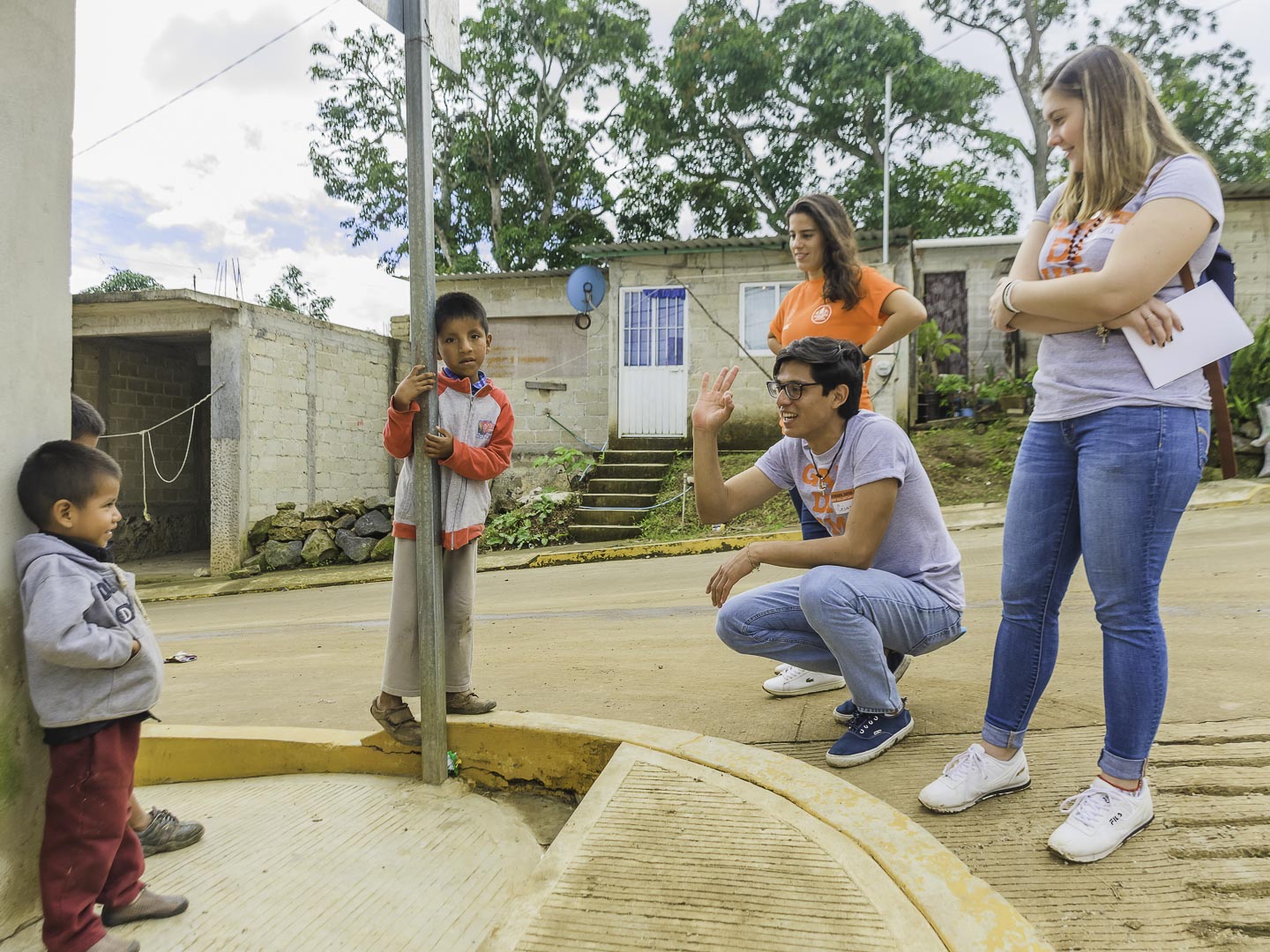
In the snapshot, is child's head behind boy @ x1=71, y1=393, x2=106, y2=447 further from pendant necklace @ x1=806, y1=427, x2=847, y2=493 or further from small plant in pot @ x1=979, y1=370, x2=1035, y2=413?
small plant in pot @ x1=979, y1=370, x2=1035, y2=413

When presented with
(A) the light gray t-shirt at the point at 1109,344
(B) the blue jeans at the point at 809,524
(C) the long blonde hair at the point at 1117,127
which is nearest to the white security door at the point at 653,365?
(B) the blue jeans at the point at 809,524

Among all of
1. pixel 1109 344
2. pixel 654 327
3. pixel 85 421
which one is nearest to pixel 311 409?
pixel 654 327

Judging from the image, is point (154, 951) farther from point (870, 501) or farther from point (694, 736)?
point (870, 501)

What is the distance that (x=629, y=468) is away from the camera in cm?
1264

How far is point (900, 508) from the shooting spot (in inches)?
103

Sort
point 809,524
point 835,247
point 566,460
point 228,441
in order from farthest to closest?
point 566,460, point 228,441, point 835,247, point 809,524

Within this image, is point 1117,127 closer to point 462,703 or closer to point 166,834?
point 462,703

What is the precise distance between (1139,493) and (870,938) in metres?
1.16

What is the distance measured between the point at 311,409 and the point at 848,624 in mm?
12020

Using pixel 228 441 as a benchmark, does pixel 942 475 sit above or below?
below

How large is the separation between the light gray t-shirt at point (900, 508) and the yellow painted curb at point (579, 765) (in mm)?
816

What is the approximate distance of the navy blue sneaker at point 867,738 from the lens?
238 centimetres

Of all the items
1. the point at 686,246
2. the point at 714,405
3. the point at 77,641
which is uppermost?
the point at 686,246

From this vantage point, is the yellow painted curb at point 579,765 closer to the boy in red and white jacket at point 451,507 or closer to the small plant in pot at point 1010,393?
the boy in red and white jacket at point 451,507
